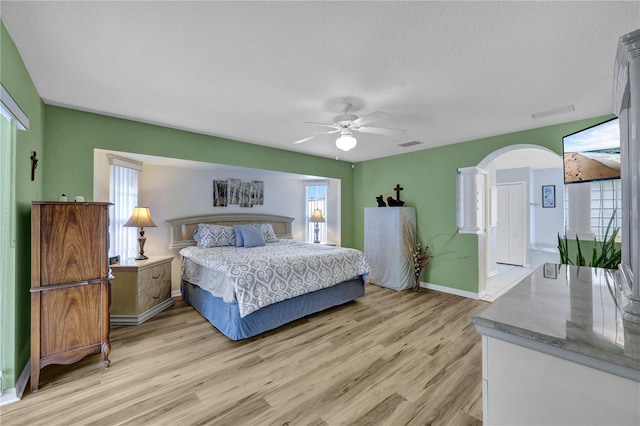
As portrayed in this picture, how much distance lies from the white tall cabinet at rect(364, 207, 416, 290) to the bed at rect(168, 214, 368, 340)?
92 cm

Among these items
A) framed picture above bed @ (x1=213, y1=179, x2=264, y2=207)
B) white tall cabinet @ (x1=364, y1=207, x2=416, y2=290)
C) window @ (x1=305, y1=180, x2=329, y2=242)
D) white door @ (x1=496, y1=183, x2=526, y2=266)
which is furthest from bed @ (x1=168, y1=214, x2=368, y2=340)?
white door @ (x1=496, y1=183, x2=526, y2=266)

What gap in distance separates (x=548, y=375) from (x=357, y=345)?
81.3 inches

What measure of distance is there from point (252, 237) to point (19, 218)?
Answer: 2.60 m

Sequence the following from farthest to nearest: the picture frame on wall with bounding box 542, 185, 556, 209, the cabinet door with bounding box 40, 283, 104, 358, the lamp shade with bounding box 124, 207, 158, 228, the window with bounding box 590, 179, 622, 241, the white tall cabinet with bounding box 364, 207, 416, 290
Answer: the picture frame on wall with bounding box 542, 185, 556, 209
the white tall cabinet with bounding box 364, 207, 416, 290
the lamp shade with bounding box 124, 207, 158, 228
the window with bounding box 590, 179, 622, 241
the cabinet door with bounding box 40, 283, 104, 358

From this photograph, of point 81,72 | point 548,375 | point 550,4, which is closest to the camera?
point 548,375

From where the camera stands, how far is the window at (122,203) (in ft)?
11.7

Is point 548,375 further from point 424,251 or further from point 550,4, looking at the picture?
point 424,251

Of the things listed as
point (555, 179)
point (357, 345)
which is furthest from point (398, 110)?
point (555, 179)

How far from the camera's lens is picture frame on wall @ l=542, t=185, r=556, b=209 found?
6398mm

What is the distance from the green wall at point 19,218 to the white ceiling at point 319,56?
0.51ft

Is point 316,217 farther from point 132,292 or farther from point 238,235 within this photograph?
point 132,292

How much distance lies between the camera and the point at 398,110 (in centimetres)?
296

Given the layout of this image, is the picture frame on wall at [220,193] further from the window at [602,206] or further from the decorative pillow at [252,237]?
the window at [602,206]

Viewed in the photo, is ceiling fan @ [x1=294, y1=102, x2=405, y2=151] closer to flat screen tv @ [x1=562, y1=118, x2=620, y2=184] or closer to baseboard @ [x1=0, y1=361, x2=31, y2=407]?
flat screen tv @ [x1=562, y1=118, x2=620, y2=184]
